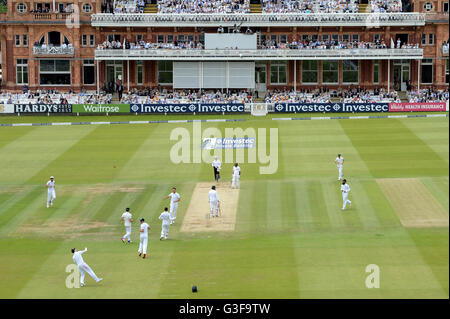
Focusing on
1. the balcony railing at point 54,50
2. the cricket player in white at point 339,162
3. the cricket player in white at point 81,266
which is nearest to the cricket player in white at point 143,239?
the cricket player in white at point 81,266

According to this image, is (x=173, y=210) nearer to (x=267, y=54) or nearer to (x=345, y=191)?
(x=345, y=191)

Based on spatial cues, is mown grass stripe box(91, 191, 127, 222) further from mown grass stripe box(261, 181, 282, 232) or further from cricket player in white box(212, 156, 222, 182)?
mown grass stripe box(261, 181, 282, 232)

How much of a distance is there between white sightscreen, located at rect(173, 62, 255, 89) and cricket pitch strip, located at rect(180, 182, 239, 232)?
3949 centimetres

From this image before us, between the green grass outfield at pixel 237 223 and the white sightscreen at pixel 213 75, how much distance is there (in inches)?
919

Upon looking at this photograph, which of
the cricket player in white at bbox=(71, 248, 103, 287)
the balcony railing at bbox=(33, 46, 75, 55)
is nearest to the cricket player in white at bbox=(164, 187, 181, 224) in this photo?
the cricket player in white at bbox=(71, 248, 103, 287)

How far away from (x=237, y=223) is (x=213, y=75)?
48348 mm

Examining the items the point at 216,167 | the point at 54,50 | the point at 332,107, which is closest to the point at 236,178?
the point at 216,167

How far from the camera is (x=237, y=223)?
100 feet

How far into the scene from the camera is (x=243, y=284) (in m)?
21.9

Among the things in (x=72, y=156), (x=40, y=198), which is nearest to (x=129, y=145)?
(x=72, y=156)

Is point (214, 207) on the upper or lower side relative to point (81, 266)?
lower

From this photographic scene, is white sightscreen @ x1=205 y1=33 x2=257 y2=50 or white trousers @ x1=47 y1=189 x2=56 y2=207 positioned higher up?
white sightscreen @ x1=205 y1=33 x2=257 y2=50

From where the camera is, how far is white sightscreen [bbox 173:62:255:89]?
254ft

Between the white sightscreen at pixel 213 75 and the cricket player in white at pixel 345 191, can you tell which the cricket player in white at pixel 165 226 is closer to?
the cricket player in white at pixel 345 191
